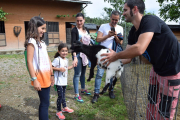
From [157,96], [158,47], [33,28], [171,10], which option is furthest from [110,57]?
[171,10]

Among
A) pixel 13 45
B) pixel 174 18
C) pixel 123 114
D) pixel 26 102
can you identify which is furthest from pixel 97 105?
pixel 13 45

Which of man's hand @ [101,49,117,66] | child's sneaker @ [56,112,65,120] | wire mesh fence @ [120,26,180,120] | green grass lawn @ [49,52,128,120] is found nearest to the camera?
wire mesh fence @ [120,26,180,120]

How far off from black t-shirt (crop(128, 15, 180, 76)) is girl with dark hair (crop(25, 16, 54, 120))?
52.8 inches

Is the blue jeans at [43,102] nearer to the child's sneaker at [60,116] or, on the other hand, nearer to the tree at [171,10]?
the child's sneaker at [60,116]

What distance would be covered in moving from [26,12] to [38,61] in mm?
10678

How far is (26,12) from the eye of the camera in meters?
11.0

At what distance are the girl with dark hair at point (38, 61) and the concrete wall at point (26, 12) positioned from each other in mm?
10282

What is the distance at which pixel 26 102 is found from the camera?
3.20 meters

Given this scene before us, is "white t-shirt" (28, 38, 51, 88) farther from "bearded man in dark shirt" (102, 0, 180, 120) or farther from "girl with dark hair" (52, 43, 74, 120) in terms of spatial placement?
"bearded man in dark shirt" (102, 0, 180, 120)

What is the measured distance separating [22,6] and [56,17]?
2.67m

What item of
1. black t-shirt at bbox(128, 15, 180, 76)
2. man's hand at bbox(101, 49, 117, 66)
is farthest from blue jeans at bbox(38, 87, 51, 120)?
black t-shirt at bbox(128, 15, 180, 76)

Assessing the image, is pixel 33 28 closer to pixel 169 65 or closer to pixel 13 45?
pixel 169 65

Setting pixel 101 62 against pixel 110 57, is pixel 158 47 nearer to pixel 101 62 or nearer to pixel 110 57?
pixel 110 57

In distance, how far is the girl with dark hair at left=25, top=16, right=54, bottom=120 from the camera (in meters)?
1.86
